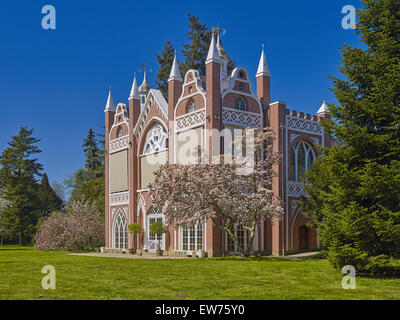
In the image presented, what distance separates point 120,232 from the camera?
35094 millimetres

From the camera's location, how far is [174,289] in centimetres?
1133

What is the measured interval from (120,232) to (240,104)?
1396 cm

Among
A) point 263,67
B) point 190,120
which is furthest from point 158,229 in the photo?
point 263,67

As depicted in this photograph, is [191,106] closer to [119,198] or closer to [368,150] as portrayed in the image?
[119,198]

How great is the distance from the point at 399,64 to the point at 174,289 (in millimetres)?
8751

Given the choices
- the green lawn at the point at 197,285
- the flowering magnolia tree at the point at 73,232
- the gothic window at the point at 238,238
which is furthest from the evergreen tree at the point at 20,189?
the green lawn at the point at 197,285

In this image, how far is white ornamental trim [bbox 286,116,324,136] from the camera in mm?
29000

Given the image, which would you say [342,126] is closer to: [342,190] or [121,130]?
[342,190]

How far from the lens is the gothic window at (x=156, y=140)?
1217 inches

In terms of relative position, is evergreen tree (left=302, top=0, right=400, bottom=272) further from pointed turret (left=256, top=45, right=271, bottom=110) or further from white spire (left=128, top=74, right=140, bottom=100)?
white spire (left=128, top=74, right=140, bottom=100)

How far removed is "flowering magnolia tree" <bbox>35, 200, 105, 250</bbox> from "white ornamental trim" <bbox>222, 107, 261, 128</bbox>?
1690 centimetres

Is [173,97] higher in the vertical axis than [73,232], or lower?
higher
